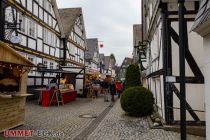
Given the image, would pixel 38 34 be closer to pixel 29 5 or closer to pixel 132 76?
pixel 29 5

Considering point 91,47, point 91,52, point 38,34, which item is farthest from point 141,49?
point 91,47

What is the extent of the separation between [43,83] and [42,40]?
3.66 metres

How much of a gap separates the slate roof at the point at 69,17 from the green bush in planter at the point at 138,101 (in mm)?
19493

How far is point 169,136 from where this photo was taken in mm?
8555

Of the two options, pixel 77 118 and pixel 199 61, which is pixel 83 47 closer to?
pixel 77 118

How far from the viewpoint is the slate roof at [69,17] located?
31916 millimetres

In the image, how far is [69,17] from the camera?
113 ft

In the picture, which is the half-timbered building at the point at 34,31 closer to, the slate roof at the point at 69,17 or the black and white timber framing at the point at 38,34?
the black and white timber framing at the point at 38,34

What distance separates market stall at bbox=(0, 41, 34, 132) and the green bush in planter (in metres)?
4.57

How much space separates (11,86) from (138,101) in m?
5.44

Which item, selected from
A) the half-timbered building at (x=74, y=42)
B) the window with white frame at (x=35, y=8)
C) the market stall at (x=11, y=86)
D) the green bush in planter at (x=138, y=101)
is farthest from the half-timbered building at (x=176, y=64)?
the half-timbered building at (x=74, y=42)

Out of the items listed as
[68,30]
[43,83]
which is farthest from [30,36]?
[68,30]

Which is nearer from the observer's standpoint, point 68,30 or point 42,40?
point 42,40

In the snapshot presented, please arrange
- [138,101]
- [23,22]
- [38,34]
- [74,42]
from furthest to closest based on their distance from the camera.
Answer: [74,42] → [38,34] → [23,22] → [138,101]
